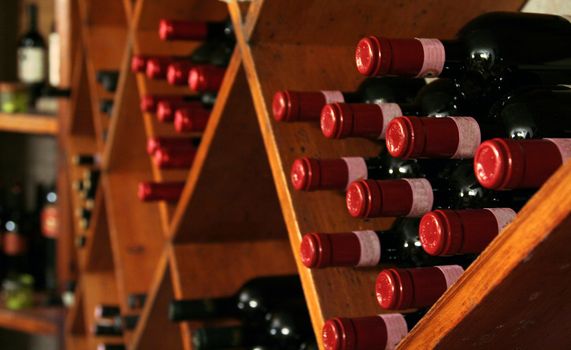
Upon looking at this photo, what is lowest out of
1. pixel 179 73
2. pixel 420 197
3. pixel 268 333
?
pixel 268 333

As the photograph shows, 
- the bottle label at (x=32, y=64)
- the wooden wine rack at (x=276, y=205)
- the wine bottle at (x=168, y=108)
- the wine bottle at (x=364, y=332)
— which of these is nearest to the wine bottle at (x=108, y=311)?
the wooden wine rack at (x=276, y=205)

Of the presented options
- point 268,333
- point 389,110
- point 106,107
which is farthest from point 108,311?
point 389,110

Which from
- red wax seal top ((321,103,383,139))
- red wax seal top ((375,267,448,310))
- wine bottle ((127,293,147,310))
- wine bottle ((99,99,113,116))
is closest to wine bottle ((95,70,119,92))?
wine bottle ((99,99,113,116))

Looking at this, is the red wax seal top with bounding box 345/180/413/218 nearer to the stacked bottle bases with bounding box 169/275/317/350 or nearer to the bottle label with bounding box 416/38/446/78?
the bottle label with bounding box 416/38/446/78

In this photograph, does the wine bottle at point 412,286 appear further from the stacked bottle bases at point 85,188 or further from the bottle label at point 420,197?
the stacked bottle bases at point 85,188

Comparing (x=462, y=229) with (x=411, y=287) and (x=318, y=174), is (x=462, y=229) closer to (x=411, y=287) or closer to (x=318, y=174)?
(x=411, y=287)

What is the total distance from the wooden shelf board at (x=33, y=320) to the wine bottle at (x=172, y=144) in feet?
3.05

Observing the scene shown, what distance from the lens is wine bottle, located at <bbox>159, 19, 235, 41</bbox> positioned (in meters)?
1.00

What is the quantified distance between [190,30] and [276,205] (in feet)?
0.78

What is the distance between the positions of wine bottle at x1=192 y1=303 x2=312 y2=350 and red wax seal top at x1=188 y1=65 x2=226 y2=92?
253 millimetres

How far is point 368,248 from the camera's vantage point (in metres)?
0.63

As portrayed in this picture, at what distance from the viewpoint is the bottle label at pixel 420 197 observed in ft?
1.86

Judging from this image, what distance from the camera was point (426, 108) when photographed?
0.62 meters

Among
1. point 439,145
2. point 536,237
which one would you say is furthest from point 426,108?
point 536,237
